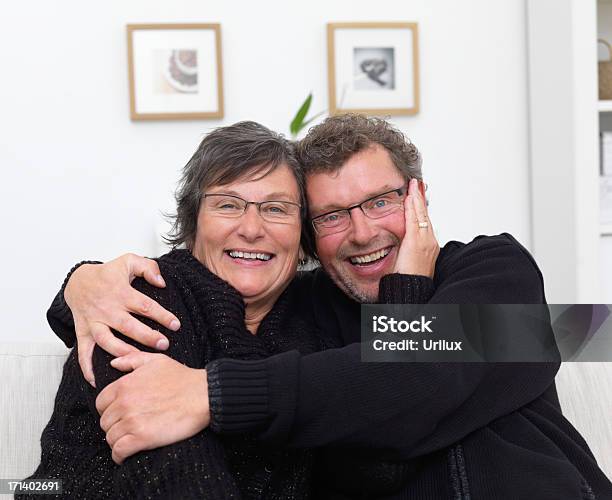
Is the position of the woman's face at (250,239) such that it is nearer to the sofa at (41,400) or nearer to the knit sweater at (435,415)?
the knit sweater at (435,415)

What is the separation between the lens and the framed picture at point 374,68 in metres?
2.91

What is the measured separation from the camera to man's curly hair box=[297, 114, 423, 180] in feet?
5.44

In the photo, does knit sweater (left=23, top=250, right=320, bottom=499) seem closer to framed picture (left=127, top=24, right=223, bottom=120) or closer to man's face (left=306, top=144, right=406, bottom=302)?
man's face (left=306, top=144, right=406, bottom=302)

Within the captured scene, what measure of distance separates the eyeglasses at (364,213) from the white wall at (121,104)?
4.18ft

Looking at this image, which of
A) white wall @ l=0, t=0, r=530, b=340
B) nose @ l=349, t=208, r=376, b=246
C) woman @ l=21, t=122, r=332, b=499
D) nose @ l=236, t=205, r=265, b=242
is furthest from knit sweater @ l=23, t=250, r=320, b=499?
white wall @ l=0, t=0, r=530, b=340

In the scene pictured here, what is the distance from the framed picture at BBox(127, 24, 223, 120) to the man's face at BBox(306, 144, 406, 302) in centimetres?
129

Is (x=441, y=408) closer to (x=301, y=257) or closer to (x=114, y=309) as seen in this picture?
(x=114, y=309)

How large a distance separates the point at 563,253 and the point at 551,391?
1.34m

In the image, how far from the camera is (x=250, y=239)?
1.56m

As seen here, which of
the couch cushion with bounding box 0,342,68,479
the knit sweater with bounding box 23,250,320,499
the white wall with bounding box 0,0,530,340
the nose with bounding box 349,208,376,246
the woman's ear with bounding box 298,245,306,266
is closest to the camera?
the knit sweater with bounding box 23,250,320,499

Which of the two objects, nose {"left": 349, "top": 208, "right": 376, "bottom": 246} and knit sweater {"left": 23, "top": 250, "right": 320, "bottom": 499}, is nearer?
knit sweater {"left": 23, "top": 250, "right": 320, "bottom": 499}

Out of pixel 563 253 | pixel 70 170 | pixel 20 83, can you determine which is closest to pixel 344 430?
pixel 563 253

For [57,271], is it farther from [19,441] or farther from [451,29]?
[451,29]

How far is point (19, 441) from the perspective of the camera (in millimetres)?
1511
